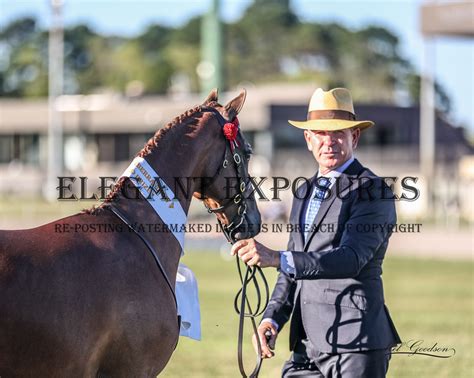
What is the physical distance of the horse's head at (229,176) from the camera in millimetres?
6055

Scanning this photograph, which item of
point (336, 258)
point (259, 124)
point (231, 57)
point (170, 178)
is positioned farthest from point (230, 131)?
point (231, 57)

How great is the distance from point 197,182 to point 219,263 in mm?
18599

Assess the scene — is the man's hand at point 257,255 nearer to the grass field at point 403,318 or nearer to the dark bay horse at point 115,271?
the dark bay horse at point 115,271

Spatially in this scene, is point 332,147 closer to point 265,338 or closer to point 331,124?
point 331,124

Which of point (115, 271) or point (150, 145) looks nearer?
point (115, 271)

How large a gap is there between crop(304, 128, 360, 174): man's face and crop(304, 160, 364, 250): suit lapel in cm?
8

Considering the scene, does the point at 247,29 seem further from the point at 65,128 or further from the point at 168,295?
the point at 168,295

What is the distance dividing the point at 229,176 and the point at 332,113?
2.36 feet

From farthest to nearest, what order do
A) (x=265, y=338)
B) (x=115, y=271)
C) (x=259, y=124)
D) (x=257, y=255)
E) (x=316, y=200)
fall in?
(x=259, y=124) → (x=265, y=338) → (x=316, y=200) → (x=257, y=255) → (x=115, y=271)

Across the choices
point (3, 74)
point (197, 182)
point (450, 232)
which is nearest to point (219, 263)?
point (450, 232)

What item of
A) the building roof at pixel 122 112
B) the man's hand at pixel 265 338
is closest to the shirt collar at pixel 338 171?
the man's hand at pixel 265 338

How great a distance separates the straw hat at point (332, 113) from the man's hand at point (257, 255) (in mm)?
823

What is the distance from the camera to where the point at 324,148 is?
5.89 m

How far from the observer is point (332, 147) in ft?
19.3
